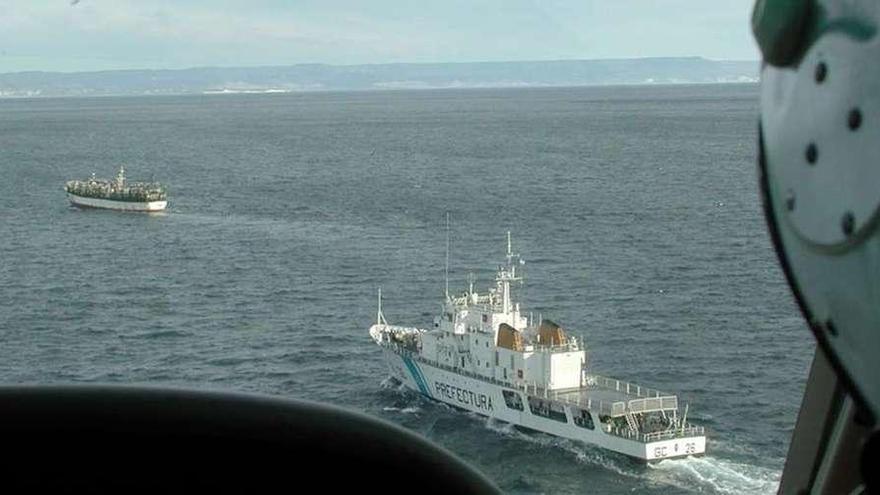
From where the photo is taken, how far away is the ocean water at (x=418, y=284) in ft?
39.0

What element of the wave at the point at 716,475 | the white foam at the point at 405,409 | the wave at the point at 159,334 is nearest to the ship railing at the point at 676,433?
the wave at the point at 716,475

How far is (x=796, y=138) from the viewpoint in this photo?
619 mm

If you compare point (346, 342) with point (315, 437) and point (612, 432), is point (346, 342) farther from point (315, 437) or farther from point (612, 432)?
point (315, 437)

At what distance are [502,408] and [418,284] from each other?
495 cm

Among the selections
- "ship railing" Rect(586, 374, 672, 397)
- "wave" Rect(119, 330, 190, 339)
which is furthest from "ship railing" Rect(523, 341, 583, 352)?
"wave" Rect(119, 330, 190, 339)

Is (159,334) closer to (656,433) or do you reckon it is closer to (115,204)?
(656,433)

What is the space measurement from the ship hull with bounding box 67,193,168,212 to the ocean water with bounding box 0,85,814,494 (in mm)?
360

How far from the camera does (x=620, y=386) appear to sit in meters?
12.5

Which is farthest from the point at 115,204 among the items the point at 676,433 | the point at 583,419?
the point at 676,433

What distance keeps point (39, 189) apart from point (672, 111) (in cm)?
4780

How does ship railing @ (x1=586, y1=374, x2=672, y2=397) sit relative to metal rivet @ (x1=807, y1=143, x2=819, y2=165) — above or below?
below

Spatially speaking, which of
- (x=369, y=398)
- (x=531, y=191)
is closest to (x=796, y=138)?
(x=369, y=398)

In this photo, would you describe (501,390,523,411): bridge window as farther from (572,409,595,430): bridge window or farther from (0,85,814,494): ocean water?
(572,409,595,430): bridge window

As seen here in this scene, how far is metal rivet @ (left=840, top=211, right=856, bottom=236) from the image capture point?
1.89 ft
